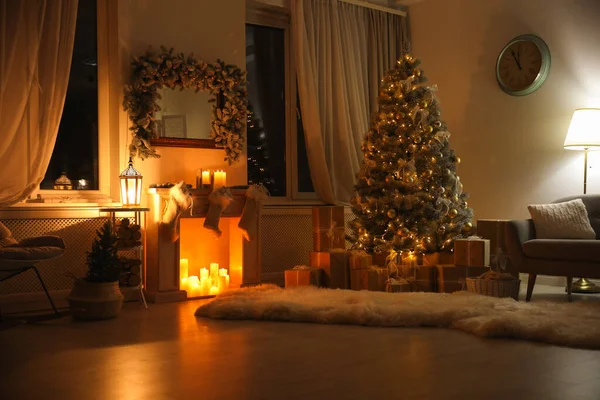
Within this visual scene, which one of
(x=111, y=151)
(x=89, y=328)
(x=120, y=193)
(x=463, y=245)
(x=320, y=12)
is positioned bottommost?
(x=89, y=328)

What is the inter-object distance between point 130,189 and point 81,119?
2.67 ft

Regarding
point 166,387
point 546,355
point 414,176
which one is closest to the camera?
point 166,387

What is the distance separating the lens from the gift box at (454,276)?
545 centimetres

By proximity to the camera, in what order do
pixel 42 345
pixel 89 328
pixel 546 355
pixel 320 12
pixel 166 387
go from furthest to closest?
pixel 320 12 < pixel 89 328 < pixel 42 345 < pixel 546 355 < pixel 166 387

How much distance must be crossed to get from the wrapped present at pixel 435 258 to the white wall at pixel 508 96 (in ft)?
4.00

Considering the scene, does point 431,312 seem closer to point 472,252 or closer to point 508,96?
point 472,252

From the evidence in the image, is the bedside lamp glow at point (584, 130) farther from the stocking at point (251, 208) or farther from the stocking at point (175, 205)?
the stocking at point (175, 205)

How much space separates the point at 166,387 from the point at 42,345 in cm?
131

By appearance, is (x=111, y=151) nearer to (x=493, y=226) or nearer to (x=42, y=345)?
(x=42, y=345)

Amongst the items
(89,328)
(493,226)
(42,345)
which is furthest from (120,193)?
(493,226)

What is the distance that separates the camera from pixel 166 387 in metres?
2.74

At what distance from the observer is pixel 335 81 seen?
22.5ft

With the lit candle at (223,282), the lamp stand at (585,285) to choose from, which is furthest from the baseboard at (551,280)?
the lit candle at (223,282)

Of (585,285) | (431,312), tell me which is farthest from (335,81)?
(431,312)
